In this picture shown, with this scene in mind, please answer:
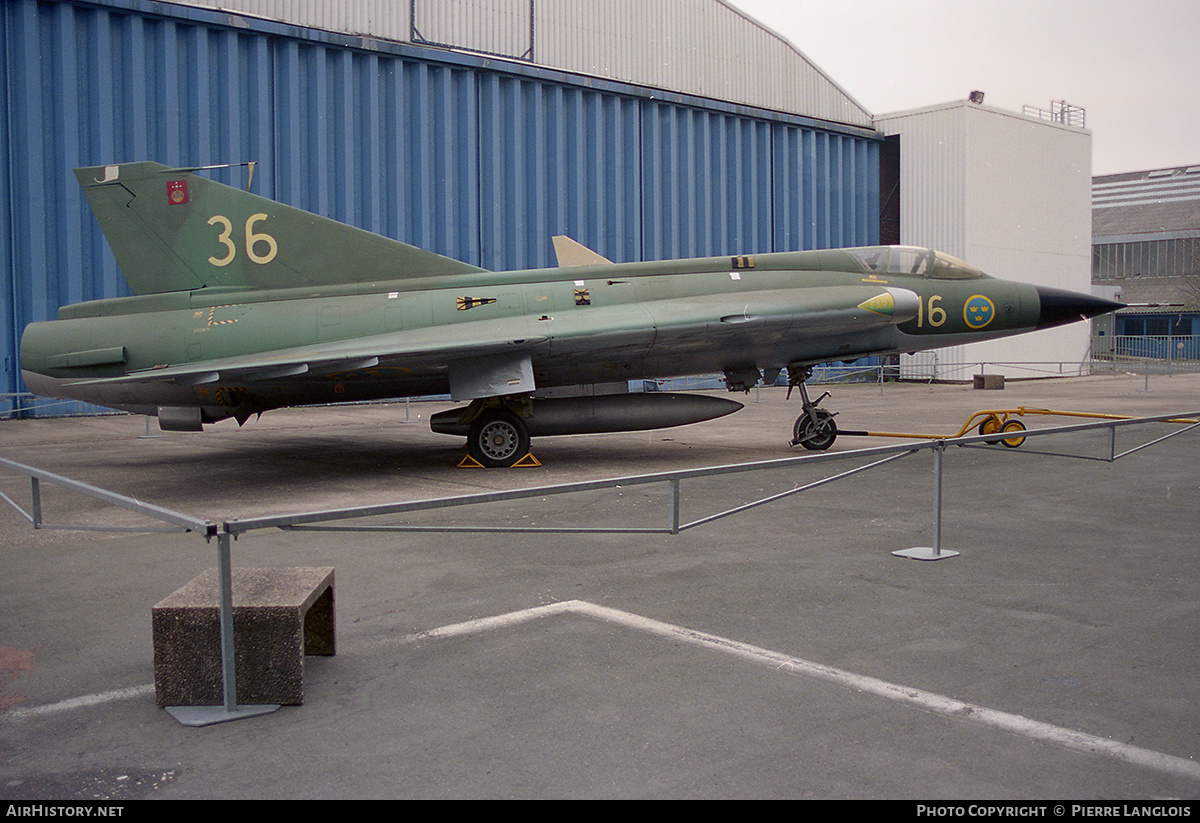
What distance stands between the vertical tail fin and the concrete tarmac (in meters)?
3.41

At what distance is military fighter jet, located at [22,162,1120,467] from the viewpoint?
11688 millimetres

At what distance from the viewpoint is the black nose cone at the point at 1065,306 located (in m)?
13.4

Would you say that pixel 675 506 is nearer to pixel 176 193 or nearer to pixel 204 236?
pixel 204 236

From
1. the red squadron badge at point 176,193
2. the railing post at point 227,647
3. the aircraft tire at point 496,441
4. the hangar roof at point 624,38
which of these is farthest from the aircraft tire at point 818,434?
the hangar roof at point 624,38

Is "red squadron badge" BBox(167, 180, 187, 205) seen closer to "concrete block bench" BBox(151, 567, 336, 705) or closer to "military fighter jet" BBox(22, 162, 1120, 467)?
"military fighter jet" BBox(22, 162, 1120, 467)

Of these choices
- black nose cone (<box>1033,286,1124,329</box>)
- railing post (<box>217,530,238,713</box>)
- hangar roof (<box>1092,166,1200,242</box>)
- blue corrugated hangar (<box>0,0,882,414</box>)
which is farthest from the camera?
hangar roof (<box>1092,166,1200,242</box>)

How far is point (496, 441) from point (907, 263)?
6.52 meters

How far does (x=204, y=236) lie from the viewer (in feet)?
40.0

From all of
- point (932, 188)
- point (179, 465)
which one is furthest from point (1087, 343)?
point (179, 465)

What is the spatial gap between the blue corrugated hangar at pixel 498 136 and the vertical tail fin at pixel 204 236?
6.15 m

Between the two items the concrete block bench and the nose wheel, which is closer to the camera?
the concrete block bench

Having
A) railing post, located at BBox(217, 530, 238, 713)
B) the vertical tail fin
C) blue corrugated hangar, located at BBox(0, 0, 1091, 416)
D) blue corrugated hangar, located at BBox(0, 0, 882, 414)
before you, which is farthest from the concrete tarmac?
blue corrugated hangar, located at BBox(0, 0, 1091, 416)

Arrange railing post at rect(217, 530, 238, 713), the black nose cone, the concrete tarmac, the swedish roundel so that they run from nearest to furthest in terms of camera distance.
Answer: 1. the concrete tarmac
2. railing post at rect(217, 530, 238, 713)
3. the swedish roundel
4. the black nose cone

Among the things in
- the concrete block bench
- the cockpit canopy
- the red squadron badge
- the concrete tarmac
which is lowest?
the concrete tarmac
